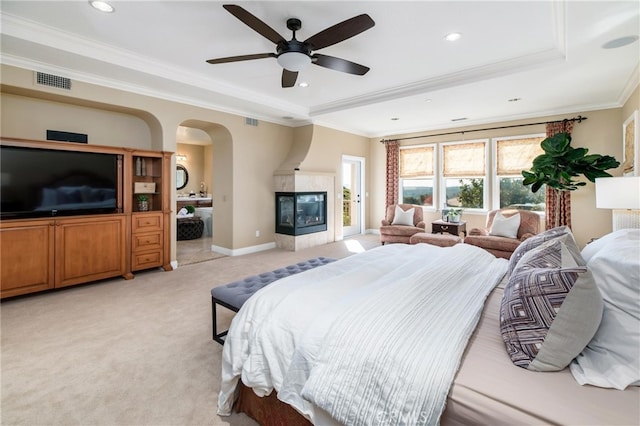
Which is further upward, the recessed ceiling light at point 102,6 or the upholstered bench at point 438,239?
the recessed ceiling light at point 102,6

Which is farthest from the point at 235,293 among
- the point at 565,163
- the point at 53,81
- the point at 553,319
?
the point at 565,163

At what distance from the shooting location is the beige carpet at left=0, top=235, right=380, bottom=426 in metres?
1.72

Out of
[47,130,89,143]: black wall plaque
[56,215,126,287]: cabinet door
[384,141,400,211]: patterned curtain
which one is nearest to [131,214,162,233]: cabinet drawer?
[56,215,126,287]: cabinet door

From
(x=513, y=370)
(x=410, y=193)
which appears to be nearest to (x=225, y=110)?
(x=410, y=193)

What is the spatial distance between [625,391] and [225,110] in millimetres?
5701

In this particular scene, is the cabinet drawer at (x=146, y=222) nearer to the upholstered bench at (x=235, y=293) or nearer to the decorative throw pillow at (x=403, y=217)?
the upholstered bench at (x=235, y=293)

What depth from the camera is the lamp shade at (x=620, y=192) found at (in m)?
2.00

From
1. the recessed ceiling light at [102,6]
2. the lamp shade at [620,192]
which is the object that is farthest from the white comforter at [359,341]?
the recessed ceiling light at [102,6]

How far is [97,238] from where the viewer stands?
12.6ft

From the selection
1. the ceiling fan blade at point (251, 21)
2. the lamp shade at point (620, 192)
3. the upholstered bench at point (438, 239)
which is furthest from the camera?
the upholstered bench at point (438, 239)

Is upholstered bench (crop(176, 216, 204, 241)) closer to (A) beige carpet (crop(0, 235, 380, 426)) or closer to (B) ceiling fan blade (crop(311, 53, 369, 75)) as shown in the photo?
(A) beige carpet (crop(0, 235, 380, 426))

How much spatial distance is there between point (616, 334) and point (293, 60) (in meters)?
3.00

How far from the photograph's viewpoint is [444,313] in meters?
1.47

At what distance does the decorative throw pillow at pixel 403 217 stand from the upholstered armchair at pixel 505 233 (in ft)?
4.37
